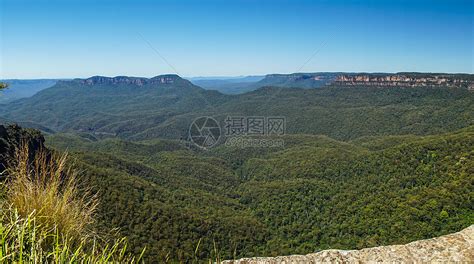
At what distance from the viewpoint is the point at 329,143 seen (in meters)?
73.0

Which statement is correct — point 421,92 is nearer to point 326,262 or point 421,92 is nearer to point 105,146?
point 105,146

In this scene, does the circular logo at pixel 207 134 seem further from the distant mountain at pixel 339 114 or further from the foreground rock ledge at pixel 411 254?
the foreground rock ledge at pixel 411 254

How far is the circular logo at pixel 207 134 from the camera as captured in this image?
11312 cm

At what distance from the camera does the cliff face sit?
11670 cm

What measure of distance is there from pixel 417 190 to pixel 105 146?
7343 centimetres

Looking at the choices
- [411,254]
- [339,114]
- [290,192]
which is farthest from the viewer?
[339,114]

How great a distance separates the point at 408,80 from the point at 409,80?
15.3 inches

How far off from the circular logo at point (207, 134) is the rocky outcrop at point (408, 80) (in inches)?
3131

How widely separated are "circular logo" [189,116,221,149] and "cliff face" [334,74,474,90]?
79757 mm

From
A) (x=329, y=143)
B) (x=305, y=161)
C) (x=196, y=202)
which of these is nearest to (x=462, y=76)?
(x=329, y=143)

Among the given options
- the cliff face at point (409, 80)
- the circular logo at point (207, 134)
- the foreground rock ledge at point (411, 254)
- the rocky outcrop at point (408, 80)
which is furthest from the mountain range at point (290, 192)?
the rocky outcrop at point (408, 80)

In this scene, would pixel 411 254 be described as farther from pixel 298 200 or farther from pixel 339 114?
pixel 339 114

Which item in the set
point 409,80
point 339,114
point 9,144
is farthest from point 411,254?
point 409,80

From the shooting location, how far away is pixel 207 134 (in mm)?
117438
